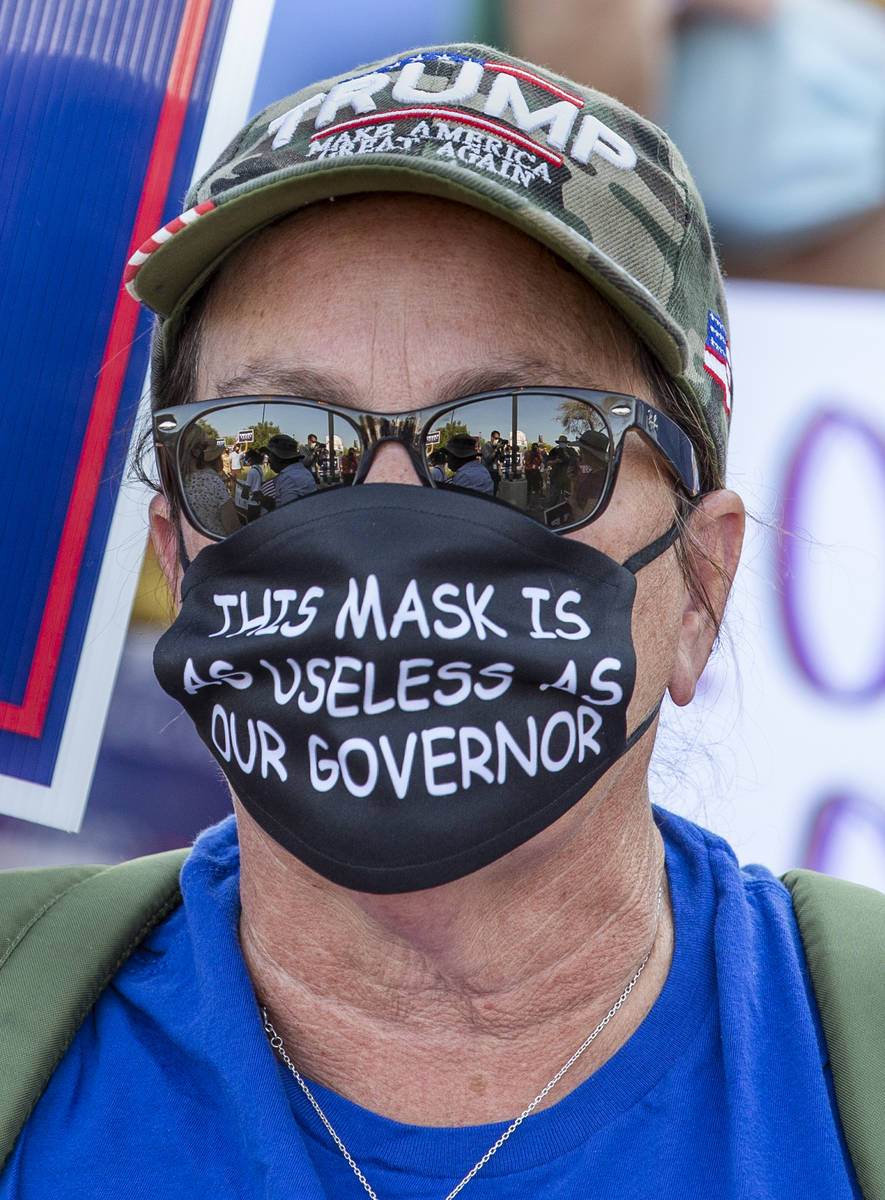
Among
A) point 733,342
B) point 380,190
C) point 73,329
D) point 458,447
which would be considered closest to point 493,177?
point 380,190

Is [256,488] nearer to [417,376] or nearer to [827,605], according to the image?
[417,376]

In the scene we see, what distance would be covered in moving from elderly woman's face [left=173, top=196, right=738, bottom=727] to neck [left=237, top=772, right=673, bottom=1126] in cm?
23

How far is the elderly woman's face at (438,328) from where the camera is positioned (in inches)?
61.5

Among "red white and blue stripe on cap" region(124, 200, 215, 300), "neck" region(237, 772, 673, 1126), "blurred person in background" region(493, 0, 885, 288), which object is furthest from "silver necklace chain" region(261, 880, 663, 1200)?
"blurred person in background" region(493, 0, 885, 288)

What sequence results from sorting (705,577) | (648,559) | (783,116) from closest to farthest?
(648,559) → (705,577) → (783,116)

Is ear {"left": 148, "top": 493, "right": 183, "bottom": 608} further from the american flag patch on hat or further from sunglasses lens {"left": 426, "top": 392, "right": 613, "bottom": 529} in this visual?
the american flag patch on hat

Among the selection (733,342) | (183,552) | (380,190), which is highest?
(733,342)

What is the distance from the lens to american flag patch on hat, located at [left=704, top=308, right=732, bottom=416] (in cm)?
177

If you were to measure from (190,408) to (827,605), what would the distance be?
5.07 ft

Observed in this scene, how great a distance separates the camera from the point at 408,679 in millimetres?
1378

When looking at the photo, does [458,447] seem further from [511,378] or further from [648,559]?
[648,559]

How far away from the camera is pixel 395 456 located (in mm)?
1504

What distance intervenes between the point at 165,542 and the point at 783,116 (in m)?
1.60

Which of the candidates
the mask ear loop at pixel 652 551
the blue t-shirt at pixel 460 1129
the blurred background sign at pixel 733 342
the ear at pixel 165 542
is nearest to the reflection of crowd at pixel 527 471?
the mask ear loop at pixel 652 551
